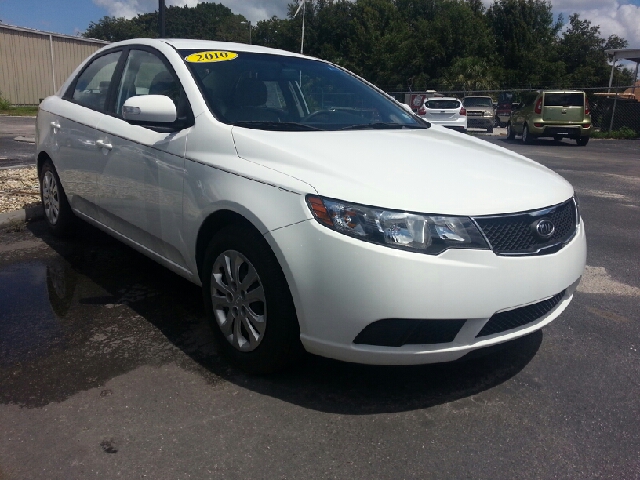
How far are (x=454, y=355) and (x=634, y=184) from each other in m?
8.88

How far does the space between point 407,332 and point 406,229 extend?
44 cm

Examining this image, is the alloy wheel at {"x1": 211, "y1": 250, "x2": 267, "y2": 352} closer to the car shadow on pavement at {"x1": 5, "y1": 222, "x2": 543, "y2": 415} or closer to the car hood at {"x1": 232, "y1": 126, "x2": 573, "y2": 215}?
the car shadow on pavement at {"x1": 5, "y1": 222, "x2": 543, "y2": 415}

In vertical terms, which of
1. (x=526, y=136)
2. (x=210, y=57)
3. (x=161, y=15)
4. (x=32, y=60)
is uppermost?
(x=161, y=15)

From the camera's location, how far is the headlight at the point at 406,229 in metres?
2.53

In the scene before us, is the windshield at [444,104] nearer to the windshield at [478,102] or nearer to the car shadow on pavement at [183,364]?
the windshield at [478,102]

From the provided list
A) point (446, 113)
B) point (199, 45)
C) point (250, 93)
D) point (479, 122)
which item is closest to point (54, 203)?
point (199, 45)

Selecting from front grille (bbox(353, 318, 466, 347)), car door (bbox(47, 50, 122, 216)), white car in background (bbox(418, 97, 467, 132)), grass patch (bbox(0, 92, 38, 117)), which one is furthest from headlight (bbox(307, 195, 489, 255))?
grass patch (bbox(0, 92, 38, 117))

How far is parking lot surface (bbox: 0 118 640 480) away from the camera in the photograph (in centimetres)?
244

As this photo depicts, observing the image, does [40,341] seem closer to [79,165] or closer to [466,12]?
[79,165]

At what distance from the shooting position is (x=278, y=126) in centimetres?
335

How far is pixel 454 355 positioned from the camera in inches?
106

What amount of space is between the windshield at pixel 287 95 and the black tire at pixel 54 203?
6.58 ft

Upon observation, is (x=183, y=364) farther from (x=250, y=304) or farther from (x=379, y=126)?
(x=379, y=126)

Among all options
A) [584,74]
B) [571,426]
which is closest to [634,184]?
[571,426]
